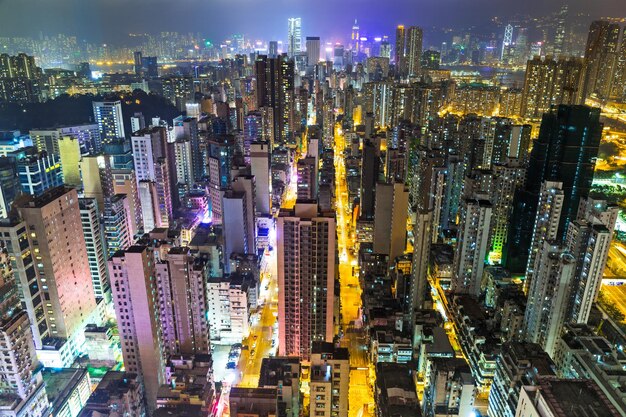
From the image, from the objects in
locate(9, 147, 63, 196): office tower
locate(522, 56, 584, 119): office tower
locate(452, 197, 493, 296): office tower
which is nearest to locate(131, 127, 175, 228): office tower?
locate(9, 147, 63, 196): office tower

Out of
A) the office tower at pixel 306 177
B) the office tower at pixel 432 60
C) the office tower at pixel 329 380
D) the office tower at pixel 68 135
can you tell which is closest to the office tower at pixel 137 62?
the office tower at pixel 68 135

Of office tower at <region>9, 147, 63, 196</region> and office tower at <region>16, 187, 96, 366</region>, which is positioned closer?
office tower at <region>16, 187, 96, 366</region>

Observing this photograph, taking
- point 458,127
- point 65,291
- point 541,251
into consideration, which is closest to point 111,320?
point 65,291

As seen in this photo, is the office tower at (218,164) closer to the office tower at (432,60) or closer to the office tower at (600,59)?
the office tower at (600,59)

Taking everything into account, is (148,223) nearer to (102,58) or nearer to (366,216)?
(366,216)

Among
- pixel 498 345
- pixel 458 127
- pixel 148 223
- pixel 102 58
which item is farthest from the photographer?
pixel 102 58

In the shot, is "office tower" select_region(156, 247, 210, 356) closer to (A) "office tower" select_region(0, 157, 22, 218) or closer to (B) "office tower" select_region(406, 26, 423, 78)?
(A) "office tower" select_region(0, 157, 22, 218)
